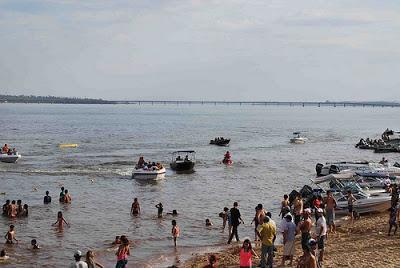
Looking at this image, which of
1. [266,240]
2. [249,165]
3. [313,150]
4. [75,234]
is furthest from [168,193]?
[313,150]

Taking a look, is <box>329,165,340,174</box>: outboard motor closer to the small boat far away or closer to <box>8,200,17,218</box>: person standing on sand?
the small boat far away

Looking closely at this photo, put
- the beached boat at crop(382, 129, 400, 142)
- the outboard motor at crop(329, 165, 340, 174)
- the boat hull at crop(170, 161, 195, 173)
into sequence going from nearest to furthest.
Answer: the outboard motor at crop(329, 165, 340, 174) < the boat hull at crop(170, 161, 195, 173) < the beached boat at crop(382, 129, 400, 142)

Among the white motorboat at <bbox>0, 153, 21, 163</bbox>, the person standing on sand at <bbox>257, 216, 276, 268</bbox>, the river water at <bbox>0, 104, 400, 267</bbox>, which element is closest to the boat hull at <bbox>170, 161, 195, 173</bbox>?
the river water at <bbox>0, 104, 400, 267</bbox>

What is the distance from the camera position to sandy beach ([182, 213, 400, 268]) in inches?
682

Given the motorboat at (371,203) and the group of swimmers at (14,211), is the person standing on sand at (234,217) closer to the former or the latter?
the motorboat at (371,203)

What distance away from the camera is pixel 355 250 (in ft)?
62.4

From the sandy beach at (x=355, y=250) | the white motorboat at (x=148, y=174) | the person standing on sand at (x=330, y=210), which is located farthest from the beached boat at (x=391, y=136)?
the person standing on sand at (x=330, y=210)

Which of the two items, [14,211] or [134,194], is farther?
[134,194]

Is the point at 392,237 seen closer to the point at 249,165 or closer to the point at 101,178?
the point at 101,178

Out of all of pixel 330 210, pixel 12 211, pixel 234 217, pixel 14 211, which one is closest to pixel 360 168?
pixel 330 210

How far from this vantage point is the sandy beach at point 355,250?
17312mm

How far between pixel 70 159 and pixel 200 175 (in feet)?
59.1

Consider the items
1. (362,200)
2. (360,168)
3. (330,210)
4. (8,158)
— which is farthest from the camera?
(8,158)

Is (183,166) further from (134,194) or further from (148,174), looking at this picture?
(134,194)
